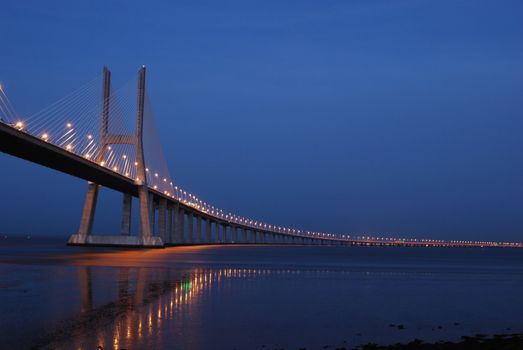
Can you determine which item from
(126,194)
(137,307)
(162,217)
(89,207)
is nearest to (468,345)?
(137,307)

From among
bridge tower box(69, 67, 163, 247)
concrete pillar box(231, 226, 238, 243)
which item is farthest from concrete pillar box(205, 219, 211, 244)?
bridge tower box(69, 67, 163, 247)

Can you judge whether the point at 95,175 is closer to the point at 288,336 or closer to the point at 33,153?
the point at 33,153

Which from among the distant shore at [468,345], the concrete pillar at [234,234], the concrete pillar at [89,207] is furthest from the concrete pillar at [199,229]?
the distant shore at [468,345]

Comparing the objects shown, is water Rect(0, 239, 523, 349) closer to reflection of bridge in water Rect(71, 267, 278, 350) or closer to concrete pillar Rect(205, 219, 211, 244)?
reflection of bridge in water Rect(71, 267, 278, 350)

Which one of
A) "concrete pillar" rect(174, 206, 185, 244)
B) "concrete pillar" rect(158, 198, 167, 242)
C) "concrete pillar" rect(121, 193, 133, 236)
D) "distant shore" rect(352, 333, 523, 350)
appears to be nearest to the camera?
"distant shore" rect(352, 333, 523, 350)

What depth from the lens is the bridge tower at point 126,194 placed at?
2331 inches

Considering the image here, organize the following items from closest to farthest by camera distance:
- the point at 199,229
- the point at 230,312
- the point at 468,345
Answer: the point at 468,345 < the point at 230,312 < the point at 199,229

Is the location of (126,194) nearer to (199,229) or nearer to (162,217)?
(162,217)

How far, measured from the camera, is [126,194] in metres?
65.1

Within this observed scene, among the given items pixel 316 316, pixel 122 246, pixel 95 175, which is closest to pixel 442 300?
pixel 316 316

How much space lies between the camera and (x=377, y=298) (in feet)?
77.3

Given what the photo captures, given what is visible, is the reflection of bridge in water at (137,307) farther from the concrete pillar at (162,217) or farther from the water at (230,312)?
the concrete pillar at (162,217)

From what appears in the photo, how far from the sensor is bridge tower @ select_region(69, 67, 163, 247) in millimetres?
59219

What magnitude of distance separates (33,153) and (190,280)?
672 inches
